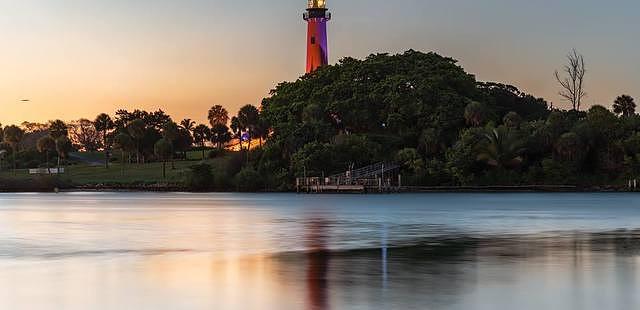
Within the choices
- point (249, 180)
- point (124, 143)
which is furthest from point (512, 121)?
point (124, 143)

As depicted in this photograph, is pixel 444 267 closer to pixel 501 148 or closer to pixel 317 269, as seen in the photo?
pixel 317 269

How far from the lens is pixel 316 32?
158875 millimetres

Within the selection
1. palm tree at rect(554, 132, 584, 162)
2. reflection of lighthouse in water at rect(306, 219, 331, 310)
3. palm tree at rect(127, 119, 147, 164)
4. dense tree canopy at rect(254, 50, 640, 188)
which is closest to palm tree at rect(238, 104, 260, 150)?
dense tree canopy at rect(254, 50, 640, 188)

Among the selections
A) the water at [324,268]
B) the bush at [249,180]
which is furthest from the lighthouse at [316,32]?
the water at [324,268]

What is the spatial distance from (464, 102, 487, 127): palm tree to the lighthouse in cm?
4390

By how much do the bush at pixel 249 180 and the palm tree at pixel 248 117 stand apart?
1084 inches

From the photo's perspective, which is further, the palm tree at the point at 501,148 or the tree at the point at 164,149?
the tree at the point at 164,149

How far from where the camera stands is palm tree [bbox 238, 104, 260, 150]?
163000 mm

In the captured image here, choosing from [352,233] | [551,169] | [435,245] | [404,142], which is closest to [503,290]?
[435,245]

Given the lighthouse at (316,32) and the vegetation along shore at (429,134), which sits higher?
the lighthouse at (316,32)

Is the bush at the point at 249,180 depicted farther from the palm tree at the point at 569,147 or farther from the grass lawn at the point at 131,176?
the palm tree at the point at 569,147

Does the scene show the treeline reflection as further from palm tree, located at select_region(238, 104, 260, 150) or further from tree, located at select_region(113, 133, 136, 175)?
tree, located at select_region(113, 133, 136, 175)

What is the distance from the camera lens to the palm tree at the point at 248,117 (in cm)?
16300

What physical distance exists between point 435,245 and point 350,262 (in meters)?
6.79
